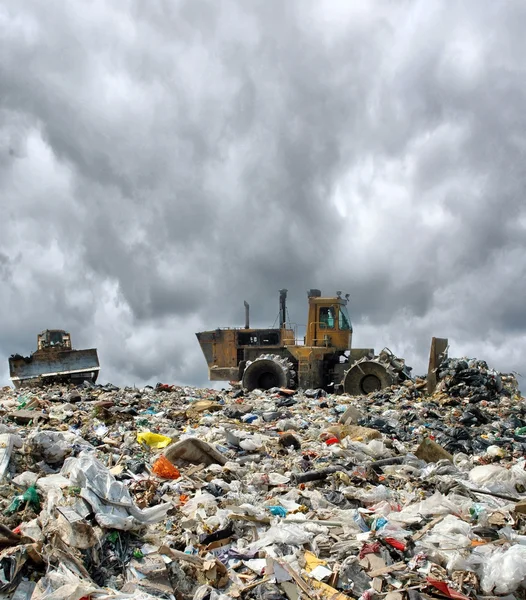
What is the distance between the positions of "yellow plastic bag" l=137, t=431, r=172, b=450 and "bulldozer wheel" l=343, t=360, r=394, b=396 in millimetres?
7010

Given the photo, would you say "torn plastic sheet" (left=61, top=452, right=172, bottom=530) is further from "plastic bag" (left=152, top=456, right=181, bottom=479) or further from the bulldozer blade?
the bulldozer blade

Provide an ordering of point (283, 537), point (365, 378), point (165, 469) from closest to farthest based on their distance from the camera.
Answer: point (283, 537), point (165, 469), point (365, 378)

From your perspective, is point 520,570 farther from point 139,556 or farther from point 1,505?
point 1,505

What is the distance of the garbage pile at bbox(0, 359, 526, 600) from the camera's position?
3.28 metres

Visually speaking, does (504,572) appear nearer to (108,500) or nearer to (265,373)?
(108,500)

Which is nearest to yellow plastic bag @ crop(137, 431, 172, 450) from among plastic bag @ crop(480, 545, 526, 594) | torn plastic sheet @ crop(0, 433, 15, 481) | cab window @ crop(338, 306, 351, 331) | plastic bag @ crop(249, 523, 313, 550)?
torn plastic sheet @ crop(0, 433, 15, 481)

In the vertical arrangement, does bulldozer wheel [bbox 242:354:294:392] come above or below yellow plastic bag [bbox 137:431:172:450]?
above

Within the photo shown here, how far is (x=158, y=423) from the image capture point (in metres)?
8.45

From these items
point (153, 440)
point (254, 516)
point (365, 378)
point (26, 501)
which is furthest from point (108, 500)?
point (365, 378)

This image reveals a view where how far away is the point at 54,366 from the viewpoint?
1627cm

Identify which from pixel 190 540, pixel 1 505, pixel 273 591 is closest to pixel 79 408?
pixel 1 505

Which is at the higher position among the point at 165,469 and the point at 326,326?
the point at 326,326

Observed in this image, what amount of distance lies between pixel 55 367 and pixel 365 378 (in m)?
9.65

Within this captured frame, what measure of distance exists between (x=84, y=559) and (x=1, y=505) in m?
1.04
